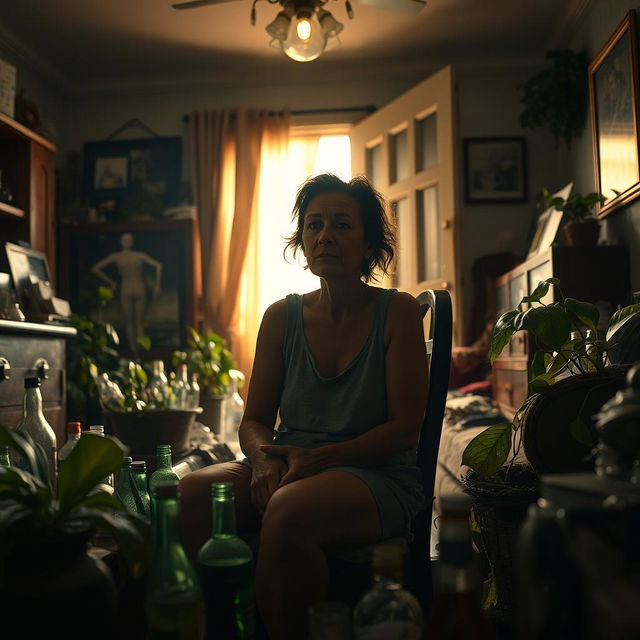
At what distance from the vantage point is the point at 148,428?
1955 millimetres

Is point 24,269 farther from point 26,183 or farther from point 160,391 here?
point 160,391

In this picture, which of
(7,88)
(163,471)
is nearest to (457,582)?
(163,471)

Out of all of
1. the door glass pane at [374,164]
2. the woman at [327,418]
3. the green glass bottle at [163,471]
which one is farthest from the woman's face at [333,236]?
the door glass pane at [374,164]

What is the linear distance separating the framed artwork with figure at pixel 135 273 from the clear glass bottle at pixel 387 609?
3.93 m

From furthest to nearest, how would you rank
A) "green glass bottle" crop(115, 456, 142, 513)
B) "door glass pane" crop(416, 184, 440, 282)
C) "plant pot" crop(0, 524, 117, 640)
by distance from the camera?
"door glass pane" crop(416, 184, 440, 282)
"green glass bottle" crop(115, 456, 142, 513)
"plant pot" crop(0, 524, 117, 640)

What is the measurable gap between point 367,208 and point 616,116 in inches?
79.0

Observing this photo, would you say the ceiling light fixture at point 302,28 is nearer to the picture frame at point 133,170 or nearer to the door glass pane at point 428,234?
the door glass pane at point 428,234

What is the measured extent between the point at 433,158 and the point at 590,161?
90 centimetres

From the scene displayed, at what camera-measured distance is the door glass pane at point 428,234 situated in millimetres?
4293

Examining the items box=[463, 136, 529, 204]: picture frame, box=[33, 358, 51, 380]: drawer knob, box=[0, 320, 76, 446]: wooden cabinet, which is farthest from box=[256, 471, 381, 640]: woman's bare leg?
box=[463, 136, 529, 204]: picture frame

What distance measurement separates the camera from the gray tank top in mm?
1440

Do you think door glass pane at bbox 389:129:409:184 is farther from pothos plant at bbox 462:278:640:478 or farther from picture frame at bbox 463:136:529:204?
pothos plant at bbox 462:278:640:478

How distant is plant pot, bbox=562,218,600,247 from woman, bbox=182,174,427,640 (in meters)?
1.50

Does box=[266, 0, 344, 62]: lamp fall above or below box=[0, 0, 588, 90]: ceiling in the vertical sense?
below
